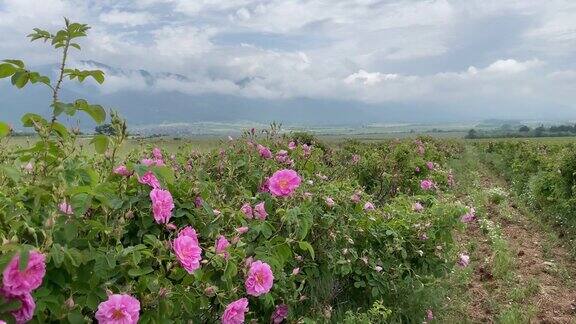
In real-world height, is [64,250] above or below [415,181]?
above

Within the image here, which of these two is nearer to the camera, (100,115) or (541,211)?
(100,115)

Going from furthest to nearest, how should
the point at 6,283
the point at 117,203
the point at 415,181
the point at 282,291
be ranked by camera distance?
the point at 415,181 → the point at 282,291 → the point at 117,203 → the point at 6,283

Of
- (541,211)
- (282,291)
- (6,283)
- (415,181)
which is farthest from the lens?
(541,211)

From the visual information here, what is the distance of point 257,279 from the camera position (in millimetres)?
2230

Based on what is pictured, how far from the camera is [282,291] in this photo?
9.92ft

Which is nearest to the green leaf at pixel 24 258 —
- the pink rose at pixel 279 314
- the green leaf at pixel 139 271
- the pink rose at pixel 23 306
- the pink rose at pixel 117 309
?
the pink rose at pixel 23 306

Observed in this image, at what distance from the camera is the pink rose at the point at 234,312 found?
2125 millimetres

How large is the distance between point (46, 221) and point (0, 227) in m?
0.24

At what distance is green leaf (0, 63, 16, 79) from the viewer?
1.79 metres

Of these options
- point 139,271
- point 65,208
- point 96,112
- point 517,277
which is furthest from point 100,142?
point 517,277

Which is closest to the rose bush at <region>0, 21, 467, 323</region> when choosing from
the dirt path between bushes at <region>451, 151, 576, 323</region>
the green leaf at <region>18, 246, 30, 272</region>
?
the green leaf at <region>18, 246, 30, 272</region>

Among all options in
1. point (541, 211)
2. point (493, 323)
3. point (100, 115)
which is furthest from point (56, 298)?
point (541, 211)

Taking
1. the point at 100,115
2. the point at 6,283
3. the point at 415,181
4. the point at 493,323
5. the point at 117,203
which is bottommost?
the point at 493,323

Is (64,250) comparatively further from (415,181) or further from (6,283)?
(415,181)
